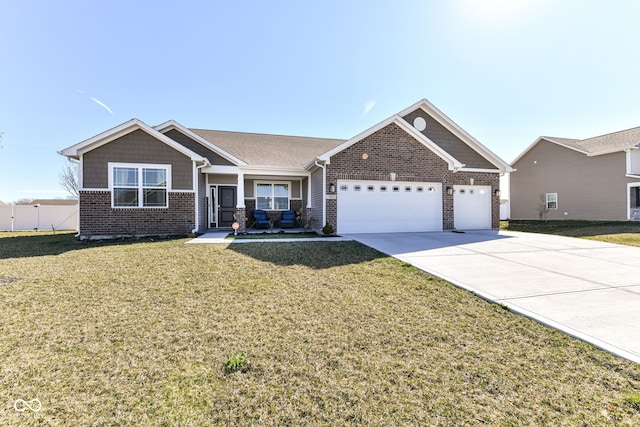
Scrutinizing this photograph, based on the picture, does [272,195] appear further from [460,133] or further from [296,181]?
[460,133]

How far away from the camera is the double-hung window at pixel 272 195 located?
15203 mm

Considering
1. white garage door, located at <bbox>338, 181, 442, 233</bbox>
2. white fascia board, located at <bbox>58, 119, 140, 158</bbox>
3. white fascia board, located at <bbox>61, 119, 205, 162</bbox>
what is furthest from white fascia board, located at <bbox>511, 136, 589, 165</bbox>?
white fascia board, located at <bbox>58, 119, 140, 158</bbox>

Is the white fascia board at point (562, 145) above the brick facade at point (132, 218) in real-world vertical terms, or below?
above

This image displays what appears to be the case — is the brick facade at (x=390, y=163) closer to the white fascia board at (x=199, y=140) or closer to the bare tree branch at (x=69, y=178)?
the white fascia board at (x=199, y=140)

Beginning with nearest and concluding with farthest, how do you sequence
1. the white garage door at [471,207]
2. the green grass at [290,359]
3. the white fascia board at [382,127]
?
the green grass at [290,359]
the white fascia board at [382,127]
the white garage door at [471,207]

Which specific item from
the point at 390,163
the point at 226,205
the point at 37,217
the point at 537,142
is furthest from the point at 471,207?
the point at 37,217

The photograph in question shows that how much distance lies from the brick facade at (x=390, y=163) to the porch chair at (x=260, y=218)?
4127 millimetres

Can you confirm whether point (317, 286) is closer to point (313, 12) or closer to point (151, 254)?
point (151, 254)

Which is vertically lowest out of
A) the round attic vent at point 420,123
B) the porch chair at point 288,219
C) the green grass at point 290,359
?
the green grass at point 290,359

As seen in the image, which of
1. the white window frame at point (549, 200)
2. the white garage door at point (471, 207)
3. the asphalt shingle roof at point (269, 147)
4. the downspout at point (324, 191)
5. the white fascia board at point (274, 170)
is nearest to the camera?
the downspout at point (324, 191)

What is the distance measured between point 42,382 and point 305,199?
43.5 ft

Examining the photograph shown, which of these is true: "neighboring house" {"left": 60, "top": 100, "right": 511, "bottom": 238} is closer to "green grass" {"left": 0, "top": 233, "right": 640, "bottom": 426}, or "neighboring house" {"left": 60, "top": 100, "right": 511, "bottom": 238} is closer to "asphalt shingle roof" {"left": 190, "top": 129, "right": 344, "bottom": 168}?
"asphalt shingle roof" {"left": 190, "top": 129, "right": 344, "bottom": 168}

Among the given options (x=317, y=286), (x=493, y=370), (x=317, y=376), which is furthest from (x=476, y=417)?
(x=317, y=286)

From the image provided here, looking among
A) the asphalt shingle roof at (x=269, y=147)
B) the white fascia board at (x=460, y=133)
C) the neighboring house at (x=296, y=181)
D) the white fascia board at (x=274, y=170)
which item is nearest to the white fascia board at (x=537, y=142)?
the white fascia board at (x=460, y=133)
